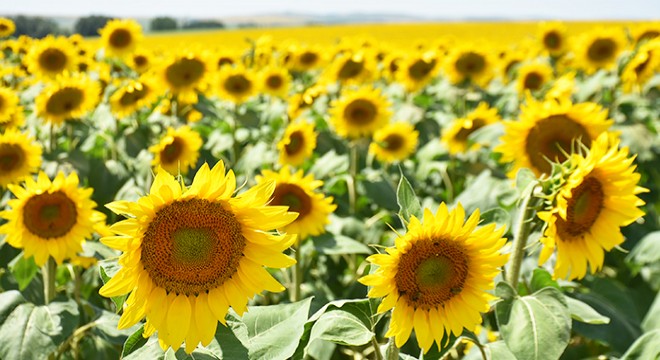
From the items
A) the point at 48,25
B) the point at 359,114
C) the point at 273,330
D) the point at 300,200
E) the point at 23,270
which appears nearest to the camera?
the point at 273,330

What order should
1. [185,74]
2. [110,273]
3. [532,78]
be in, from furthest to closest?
1. [532,78]
2. [185,74]
3. [110,273]

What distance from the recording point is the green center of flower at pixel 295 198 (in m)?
2.96

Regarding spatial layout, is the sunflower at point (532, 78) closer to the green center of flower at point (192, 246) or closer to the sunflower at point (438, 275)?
the sunflower at point (438, 275)

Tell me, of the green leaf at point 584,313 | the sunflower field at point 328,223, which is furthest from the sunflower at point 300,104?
the green leaf at point 584,313

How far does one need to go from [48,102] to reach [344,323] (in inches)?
124

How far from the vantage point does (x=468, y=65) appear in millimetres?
5996

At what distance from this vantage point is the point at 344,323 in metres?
1.70

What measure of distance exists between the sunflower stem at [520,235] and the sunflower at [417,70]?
3.95 metres

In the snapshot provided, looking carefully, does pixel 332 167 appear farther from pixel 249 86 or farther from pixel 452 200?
pixel 249 86

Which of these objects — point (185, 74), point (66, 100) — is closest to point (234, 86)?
point (185, 74)

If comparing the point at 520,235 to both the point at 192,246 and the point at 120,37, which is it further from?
the point at 120,37

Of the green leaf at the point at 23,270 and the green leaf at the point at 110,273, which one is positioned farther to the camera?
the green leaf at the point at 23,270

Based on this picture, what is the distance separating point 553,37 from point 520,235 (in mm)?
5224

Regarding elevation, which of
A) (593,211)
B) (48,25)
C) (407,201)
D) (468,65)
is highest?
(407,201)
